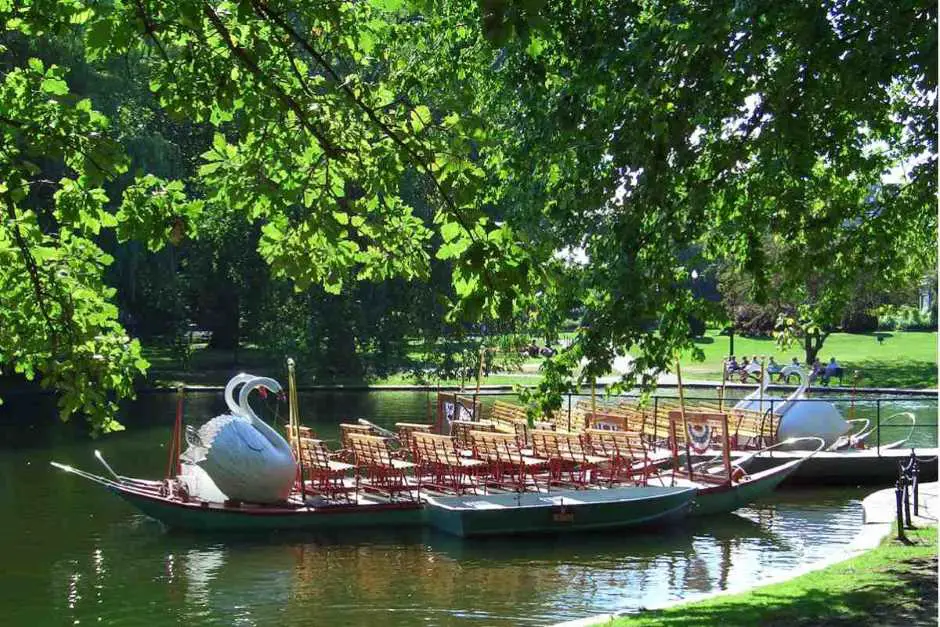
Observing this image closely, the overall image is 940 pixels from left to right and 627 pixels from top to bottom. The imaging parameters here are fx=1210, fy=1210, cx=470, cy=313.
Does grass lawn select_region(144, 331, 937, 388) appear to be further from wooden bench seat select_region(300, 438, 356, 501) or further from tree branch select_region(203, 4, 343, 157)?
tree branch select_region(203, 4, 343, 157)

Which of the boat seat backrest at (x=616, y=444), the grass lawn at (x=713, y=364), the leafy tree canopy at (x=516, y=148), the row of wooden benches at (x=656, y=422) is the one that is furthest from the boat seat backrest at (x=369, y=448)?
the grass lawn at (x=713, y=364)

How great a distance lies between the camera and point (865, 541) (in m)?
15.6

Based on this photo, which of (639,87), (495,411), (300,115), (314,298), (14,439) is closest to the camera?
(300,115)

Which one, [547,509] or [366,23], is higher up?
[366,23]

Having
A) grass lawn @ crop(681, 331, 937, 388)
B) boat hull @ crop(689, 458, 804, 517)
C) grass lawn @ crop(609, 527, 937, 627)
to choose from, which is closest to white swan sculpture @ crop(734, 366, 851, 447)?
boat hull @ crop(689, 458, 804, 517)

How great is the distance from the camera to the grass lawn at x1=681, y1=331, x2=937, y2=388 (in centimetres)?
5203

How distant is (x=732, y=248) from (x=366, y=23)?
596 cm

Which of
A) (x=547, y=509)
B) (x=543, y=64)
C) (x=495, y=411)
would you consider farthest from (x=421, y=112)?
(x=495, y=411)

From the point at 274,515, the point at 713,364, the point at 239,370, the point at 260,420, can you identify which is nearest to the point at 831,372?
the point at 713,364

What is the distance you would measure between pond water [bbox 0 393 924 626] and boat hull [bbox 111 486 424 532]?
0.21m

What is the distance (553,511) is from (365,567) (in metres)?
3.24

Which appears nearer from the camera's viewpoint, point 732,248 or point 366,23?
point 366,23

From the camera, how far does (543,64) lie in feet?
44.5

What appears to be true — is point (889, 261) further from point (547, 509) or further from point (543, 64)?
point (547, 509)
